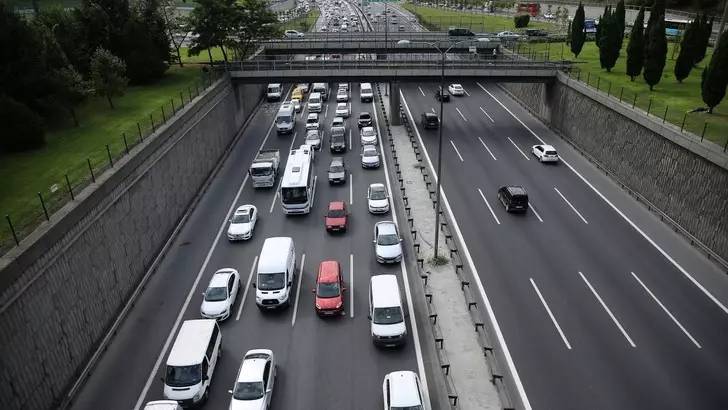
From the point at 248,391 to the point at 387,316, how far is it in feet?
23.3

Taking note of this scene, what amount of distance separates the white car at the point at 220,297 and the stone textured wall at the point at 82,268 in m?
4.56

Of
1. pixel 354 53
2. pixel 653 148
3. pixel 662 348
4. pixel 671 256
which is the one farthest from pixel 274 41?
pixel 662 348

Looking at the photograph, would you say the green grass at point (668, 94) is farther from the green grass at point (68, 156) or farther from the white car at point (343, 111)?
the green grass at point (68, 156)

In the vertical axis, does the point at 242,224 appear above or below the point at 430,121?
below

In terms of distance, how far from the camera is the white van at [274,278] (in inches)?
991

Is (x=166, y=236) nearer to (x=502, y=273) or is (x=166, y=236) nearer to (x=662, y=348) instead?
(x=502, y=273)

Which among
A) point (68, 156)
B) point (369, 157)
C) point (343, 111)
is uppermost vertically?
point (68, 156)

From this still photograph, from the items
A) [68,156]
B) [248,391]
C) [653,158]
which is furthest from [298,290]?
[653,158]

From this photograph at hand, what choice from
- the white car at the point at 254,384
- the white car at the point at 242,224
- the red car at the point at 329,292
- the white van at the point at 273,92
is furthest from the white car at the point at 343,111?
the white car at the point at 254,384

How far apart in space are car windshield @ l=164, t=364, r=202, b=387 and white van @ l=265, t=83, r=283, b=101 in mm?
54031

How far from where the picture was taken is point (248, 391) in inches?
755

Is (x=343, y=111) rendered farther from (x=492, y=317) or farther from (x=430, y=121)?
(x=492, y=317)

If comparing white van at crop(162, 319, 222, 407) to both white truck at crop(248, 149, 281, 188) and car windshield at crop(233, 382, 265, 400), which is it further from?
white truck at crop(248, 149, 281, 188)

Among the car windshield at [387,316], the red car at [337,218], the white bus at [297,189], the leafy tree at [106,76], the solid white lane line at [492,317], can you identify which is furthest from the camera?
the leafy tree at [106,76]
